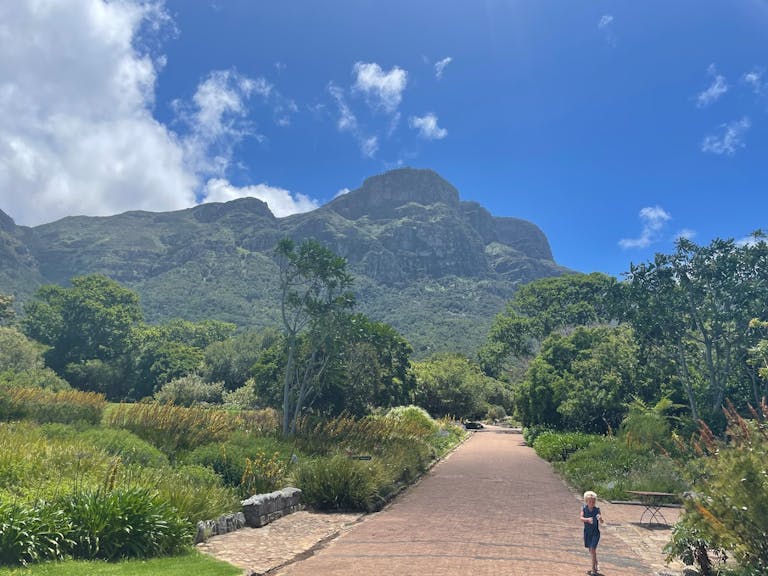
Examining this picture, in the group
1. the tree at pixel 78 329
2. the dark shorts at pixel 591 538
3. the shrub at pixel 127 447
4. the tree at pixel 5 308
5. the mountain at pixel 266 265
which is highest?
the mountain at pixel 266 265

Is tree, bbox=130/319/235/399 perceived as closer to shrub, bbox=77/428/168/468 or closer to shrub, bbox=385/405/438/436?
shrub, bbox=385/405/438/436

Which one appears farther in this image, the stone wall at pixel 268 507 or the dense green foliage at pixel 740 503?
the stone wall at pixel 268 507

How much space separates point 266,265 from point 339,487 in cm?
13401

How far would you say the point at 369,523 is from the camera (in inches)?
399

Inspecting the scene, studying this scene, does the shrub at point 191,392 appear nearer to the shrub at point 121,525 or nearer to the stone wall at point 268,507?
the stone wall at point 268,507

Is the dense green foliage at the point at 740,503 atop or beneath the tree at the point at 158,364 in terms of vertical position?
beneath

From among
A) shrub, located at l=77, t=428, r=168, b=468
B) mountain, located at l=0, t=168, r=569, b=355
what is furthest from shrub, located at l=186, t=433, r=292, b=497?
mountain, located at l=0, t=168, r=569, b=355

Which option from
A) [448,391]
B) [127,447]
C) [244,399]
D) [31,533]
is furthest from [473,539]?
[448,391]

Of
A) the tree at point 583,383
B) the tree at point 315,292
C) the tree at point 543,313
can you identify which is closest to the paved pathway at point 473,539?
the tree at point 315,292

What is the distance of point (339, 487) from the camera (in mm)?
11500

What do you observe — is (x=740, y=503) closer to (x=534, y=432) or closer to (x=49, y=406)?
(x=49, y=406)

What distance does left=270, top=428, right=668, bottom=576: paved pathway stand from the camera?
7035mm

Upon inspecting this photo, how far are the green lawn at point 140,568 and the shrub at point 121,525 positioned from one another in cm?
29

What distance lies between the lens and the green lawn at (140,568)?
5574 mm
